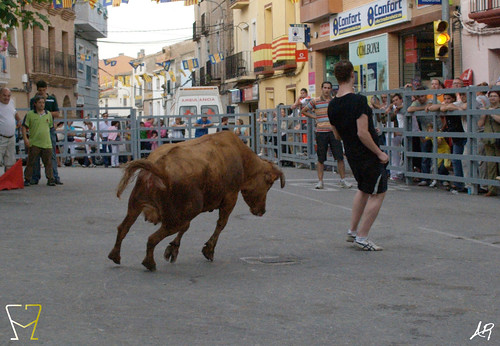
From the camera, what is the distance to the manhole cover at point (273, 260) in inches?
295

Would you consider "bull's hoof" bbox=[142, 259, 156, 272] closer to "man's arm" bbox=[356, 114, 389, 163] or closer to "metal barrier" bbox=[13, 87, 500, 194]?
"man's arm" bbox=[356, 114, 389, 163]

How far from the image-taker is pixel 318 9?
30969mm

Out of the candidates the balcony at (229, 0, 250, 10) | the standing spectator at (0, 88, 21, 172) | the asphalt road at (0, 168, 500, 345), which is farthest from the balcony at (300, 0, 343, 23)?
the asphalt road at (0, 168, 500, 345)

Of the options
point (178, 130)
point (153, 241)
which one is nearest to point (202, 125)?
point (178, 130)

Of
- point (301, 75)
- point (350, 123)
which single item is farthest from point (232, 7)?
point (350, 123)

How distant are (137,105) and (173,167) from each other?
99.0m

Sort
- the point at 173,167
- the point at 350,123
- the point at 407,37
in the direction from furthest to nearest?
the point at 407,37 < the point at 350,123 < the point at 173,167

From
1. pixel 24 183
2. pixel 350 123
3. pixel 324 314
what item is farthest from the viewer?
pixel 24 183

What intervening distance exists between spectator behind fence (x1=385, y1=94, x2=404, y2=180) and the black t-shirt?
8.40 meters

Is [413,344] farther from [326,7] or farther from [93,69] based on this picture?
[93,69]

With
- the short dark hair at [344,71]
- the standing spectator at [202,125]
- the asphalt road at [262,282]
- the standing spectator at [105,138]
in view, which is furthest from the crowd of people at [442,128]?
the standing spectator at [105,138]

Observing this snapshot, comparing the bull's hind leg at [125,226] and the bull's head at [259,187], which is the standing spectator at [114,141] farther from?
the bull's hind leg at [125,226]

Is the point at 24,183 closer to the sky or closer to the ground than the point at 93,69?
closer to the ground

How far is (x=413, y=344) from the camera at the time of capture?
Result: 476 cm
